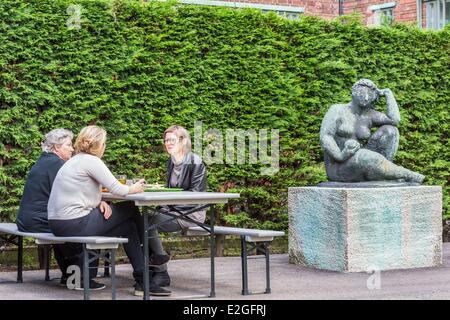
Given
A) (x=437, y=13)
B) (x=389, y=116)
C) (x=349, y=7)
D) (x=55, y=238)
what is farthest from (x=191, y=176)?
(x=349, y=7)

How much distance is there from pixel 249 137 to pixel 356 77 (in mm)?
1809

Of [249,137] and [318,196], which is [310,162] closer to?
[249,137]

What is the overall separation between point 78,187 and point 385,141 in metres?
3.83

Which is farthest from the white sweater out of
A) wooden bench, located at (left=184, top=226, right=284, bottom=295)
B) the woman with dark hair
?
wooden bench, located at (left=184, top=226, right=284, bottom=295)

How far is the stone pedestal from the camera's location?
32.0 ft

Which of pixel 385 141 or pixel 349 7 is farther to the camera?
pixel 349 7

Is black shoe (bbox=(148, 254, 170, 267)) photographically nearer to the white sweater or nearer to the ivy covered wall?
the white sweater

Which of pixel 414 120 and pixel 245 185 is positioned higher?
pixel 414 120

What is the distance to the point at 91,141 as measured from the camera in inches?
313

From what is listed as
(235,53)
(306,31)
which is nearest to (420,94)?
(306,31)

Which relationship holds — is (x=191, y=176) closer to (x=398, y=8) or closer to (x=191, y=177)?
(x=191, y=177)

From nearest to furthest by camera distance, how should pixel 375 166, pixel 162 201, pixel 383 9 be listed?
1. pixel 162 201
2. pixel 375 166
3. pixel 383 9

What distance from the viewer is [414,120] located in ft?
42.4

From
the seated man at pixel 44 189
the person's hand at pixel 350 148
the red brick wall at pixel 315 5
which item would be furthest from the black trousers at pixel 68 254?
the red brick wall at pixel 315 5
